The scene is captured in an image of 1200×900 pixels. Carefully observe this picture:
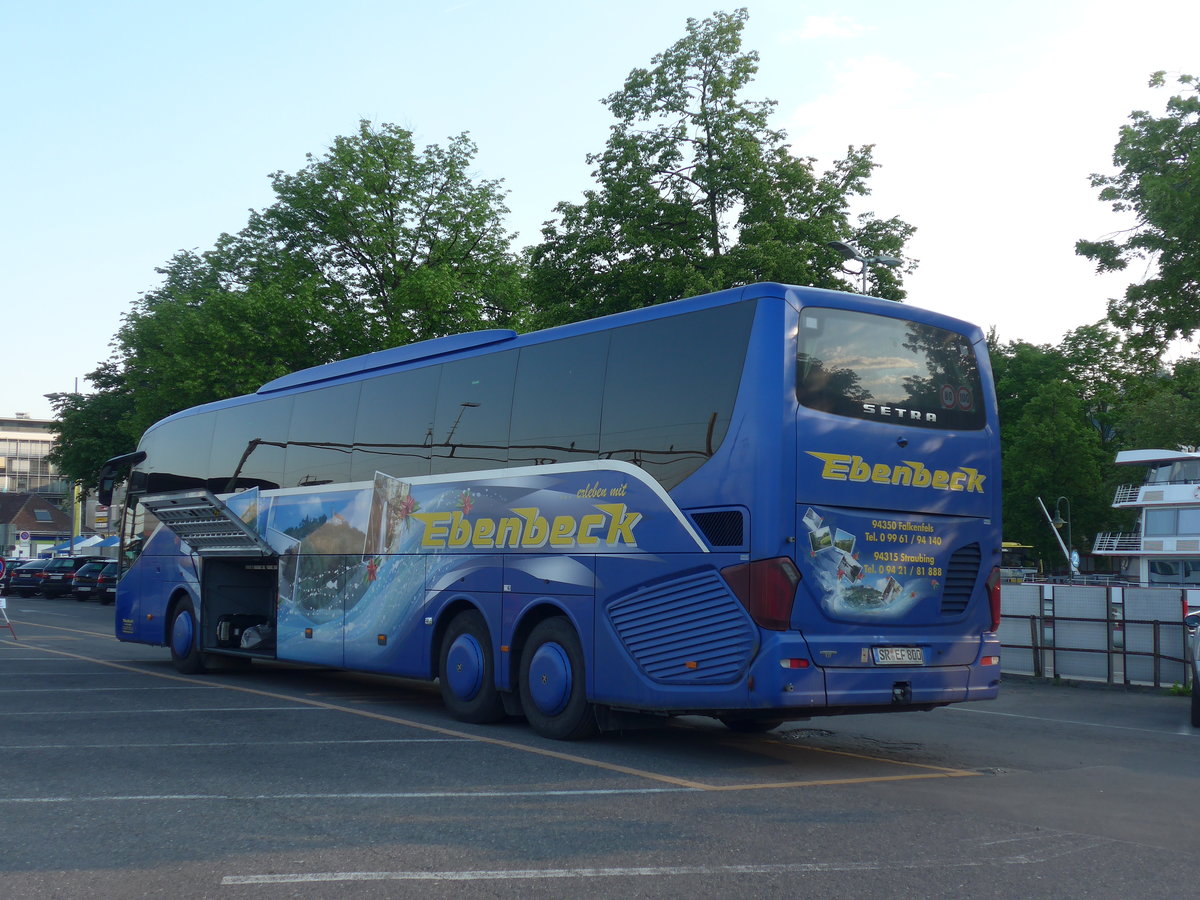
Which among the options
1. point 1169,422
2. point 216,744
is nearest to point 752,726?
point 216,744

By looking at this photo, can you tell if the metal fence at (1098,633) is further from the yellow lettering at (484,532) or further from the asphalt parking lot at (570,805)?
the yellow lettering at (484,532)

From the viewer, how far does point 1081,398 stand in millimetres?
75312

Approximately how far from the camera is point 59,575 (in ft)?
174

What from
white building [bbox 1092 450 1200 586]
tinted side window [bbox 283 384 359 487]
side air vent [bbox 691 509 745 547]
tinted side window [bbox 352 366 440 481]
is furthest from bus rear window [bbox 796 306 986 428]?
white building [bbox 1092 450 1200 586]

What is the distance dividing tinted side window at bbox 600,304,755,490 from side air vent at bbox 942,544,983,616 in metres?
2.33

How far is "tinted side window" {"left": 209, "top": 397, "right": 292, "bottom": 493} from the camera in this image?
16750 mm

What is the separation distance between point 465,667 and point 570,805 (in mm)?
4868

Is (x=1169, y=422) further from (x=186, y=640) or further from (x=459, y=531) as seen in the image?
(x=459, y=531)

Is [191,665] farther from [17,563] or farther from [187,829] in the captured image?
[17,563]

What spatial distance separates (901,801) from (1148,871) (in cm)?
208

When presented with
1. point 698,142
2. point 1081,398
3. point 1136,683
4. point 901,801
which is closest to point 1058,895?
point 901,801

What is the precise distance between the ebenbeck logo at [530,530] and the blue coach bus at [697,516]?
0.03 metres

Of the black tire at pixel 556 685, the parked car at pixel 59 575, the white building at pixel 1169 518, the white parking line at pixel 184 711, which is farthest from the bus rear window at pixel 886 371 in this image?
the parked car at pixel 59 575

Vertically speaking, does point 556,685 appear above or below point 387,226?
below
